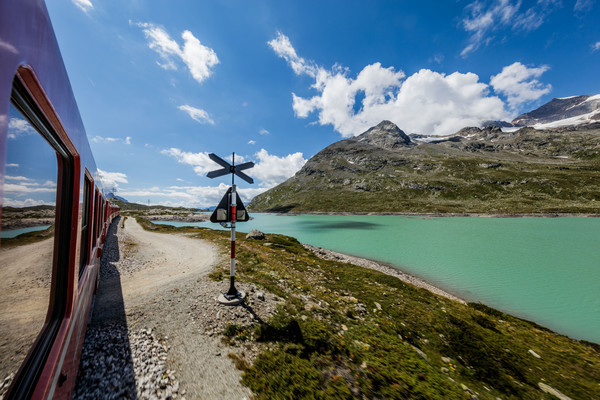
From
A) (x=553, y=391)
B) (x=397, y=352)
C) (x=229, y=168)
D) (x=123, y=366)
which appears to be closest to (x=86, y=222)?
(x=123, y=366)

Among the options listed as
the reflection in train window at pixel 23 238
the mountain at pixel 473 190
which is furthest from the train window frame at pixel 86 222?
the mountain at pixel 473 190

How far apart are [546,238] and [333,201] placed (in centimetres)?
12506

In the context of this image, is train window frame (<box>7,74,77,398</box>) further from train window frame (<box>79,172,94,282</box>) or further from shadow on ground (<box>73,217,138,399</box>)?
shadow on ground (<box>73,217,138,399</box>)

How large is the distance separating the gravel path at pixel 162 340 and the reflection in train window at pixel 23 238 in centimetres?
349

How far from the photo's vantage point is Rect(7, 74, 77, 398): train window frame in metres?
2.24

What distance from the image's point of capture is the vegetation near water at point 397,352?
5.91m

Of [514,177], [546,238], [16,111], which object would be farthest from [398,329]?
[514,177]

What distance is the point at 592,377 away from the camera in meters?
7.99

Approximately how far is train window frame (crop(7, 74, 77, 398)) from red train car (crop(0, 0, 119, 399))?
12 millimetres

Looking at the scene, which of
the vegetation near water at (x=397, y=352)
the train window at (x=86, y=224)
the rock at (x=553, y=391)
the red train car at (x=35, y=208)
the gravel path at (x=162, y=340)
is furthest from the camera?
the rock at (x=553, y=391)

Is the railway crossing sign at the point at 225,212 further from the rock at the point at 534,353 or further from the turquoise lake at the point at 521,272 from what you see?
the turquoise lake at the point at 521,272

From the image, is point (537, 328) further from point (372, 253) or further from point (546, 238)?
point (546, 238)

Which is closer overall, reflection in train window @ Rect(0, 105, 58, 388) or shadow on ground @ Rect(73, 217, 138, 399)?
reflection in train window @ Rect(0, 105, 58, 388)

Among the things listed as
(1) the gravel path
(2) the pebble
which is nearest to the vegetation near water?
(1) the gravel path
